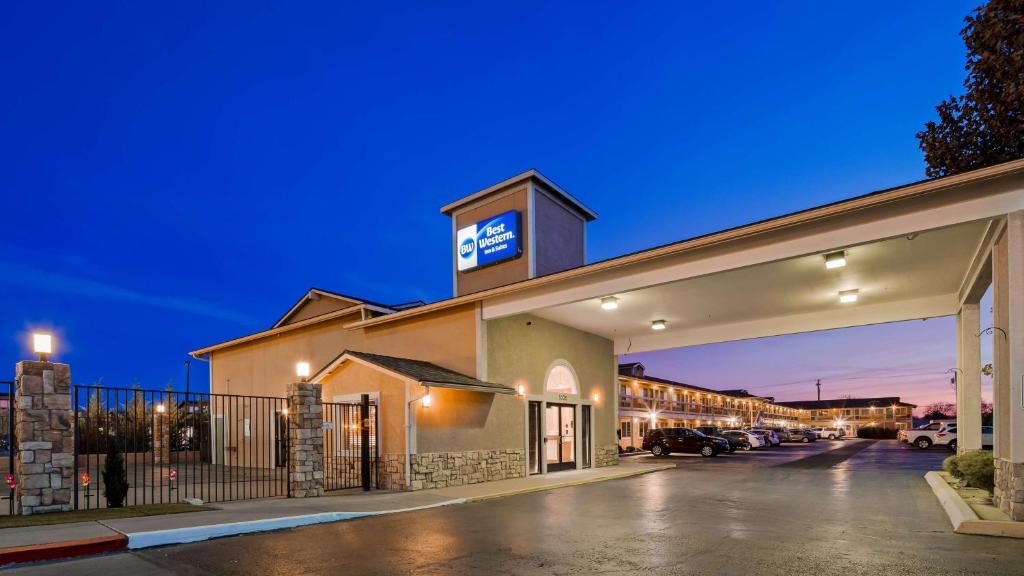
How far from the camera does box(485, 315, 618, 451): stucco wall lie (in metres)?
18.0

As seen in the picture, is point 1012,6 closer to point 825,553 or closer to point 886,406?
point 825,553

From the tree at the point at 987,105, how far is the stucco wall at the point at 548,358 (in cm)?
1173

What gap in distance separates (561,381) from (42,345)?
1426 cm

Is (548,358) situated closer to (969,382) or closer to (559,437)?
(559,437)

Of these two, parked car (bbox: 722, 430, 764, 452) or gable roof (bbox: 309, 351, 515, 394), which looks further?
parked car (bbox: 722, 430, 764, 452)

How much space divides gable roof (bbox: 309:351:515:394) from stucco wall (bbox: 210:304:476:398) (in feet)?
2.32

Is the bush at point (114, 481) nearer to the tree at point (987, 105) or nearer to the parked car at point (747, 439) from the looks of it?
the tree at point (987, 105)

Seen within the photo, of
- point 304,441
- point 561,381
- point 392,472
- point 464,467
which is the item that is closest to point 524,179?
point 561,381

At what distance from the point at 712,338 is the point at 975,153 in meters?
9.47

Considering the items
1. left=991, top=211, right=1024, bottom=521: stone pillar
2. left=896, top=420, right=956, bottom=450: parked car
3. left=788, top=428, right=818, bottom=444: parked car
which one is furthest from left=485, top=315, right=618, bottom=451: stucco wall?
left=788, top=428, right=818, bottom=444: parked car

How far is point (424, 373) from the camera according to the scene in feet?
51.3

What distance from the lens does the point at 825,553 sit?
758 centimetres

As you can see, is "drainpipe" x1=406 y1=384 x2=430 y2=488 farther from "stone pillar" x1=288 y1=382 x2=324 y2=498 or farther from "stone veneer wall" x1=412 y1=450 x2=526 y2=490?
"stone pillar" x1=288 y1=382 x2=324 y2=498

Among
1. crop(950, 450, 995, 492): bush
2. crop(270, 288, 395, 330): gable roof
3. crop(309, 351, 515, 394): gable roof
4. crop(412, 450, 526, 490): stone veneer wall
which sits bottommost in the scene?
crop(412, 450, 526, 490): stone veneer wall
